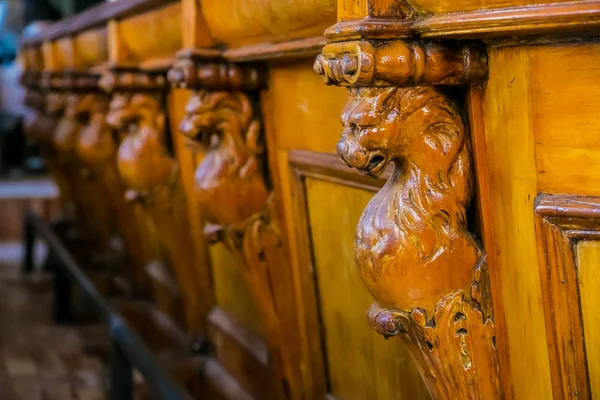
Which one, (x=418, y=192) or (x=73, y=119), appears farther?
(x=73, y=119)

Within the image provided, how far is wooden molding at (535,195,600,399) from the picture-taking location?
0.78 m

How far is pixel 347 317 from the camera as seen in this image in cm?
138

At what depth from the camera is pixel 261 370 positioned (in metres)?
1.90

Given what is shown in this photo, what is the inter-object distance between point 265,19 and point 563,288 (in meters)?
0.70

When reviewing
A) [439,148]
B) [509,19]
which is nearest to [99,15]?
[439,148]

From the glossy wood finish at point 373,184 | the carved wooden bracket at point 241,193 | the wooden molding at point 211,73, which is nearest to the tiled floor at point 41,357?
the glossy wood finish at point 373,184

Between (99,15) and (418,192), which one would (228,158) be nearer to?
(418,192)

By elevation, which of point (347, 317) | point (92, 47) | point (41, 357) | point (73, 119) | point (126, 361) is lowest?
point (41, 357)

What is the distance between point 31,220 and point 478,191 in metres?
3.81

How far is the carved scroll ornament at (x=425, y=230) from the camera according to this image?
852 mm

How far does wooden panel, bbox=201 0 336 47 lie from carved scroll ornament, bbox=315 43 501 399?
0.84ft

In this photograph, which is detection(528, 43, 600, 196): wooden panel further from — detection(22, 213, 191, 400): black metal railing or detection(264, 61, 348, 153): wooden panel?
detection(22, 213, 191, 400): black metal railing

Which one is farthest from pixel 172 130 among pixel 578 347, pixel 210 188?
pixel 578 347

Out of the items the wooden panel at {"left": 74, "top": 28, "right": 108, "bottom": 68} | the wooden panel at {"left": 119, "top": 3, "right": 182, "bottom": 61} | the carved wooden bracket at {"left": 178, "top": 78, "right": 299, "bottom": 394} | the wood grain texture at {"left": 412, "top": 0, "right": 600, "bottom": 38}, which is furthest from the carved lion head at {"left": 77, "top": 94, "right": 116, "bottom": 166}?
the wood grain texture at {"left": 412, "top": 0, "right": 600, "bottom": 38}
